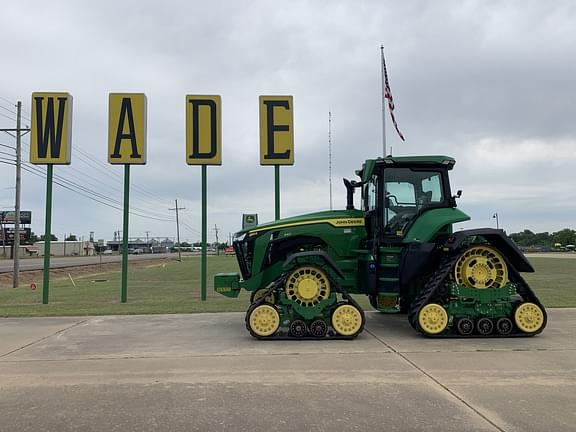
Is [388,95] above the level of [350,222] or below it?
above

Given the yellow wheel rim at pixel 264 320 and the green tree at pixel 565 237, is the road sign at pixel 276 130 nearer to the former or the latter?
the yellow wheel rim at pixel 264 320

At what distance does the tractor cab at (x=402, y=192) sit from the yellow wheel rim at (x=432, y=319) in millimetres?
1241

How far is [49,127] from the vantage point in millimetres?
14008

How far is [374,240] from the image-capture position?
8.51 metres

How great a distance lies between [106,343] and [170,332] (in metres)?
1.22

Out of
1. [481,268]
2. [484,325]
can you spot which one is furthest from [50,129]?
[484,325]

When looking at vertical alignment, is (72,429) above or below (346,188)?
below

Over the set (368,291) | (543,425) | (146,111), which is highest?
(146,111)

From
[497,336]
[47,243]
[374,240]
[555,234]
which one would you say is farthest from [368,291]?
[555,234]

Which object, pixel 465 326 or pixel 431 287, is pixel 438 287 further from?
pixel 465 326

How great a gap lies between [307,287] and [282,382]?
263 cm

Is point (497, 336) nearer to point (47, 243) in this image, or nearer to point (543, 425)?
point (543, 425)

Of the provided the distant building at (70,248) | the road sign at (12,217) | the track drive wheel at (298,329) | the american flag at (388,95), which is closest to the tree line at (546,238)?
the distant building at (70,248)

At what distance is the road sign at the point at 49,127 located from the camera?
13922 mm
